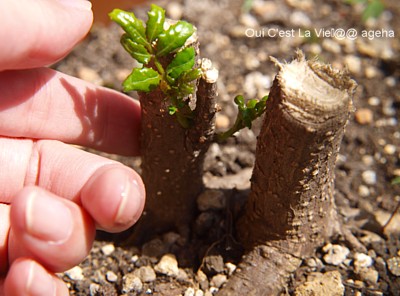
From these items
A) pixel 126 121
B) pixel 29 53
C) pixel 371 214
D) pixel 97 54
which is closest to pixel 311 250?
pixel 371 214

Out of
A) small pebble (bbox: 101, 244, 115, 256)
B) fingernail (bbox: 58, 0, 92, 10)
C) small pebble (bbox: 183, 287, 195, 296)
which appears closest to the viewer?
fingernail (bbox: 58, 0, 92, 10)

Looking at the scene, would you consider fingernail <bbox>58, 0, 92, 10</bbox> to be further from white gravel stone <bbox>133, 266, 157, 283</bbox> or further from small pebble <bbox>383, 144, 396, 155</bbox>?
small pebble <bbox>383, 144, 396, 155</bbox>

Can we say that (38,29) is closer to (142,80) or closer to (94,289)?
(142,80)

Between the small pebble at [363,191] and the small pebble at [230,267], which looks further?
the small pebble at [363,191]

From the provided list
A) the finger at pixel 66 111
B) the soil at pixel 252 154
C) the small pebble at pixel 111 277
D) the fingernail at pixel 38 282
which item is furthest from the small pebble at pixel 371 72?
the fingernail at pixel 38 282

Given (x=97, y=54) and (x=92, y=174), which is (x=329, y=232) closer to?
(x=92, y=174)

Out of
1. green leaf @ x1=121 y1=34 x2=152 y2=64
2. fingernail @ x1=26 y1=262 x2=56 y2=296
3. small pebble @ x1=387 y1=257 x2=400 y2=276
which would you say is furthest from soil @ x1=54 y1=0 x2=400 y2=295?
green leaf @ x1=121 y1=34 x2=152 y2=64

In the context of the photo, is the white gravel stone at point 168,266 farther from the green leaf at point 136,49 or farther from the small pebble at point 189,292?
the green leaf at point 136,49
